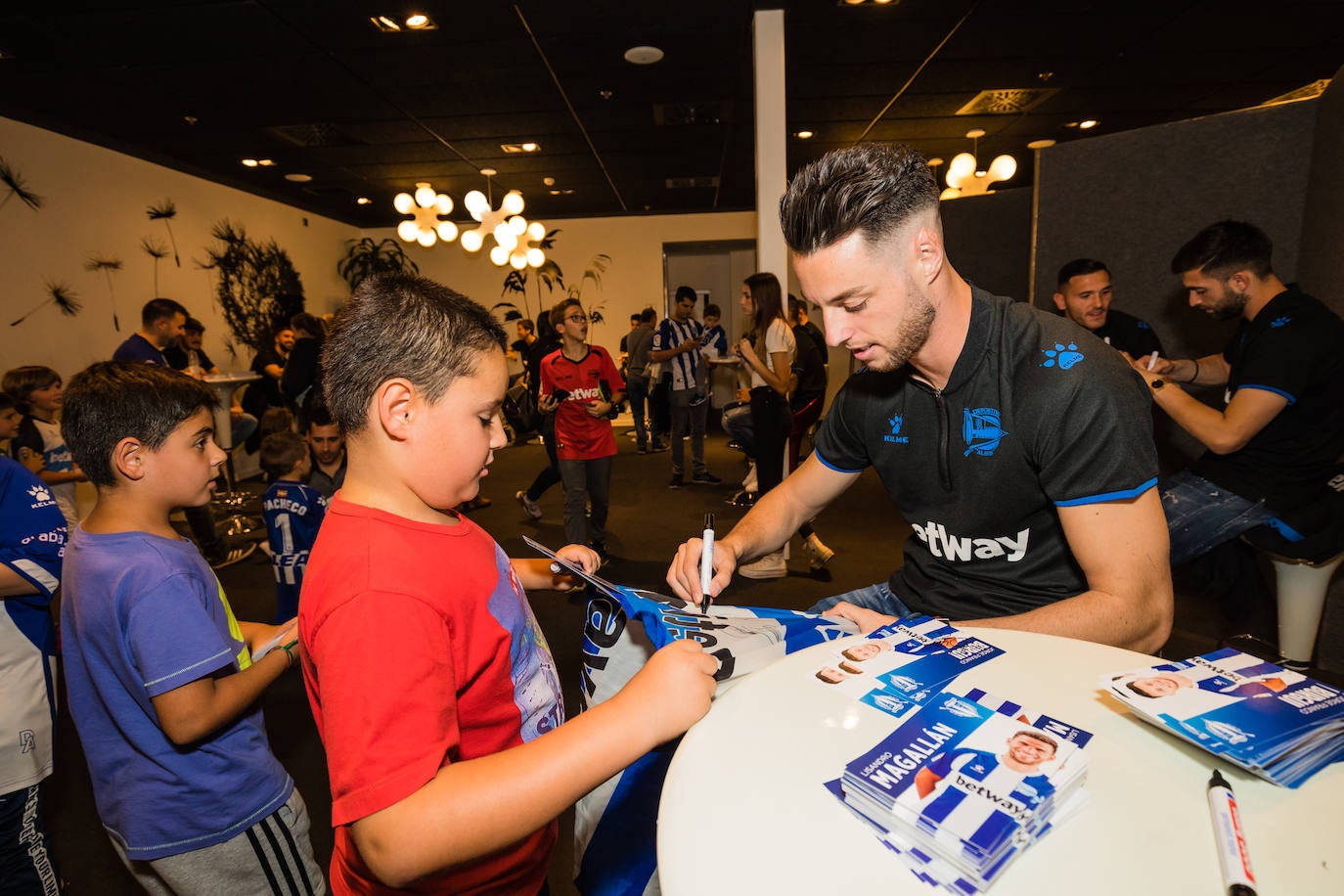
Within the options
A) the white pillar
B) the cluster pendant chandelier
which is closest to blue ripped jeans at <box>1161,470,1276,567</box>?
the white pillar

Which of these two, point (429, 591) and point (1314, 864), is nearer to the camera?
point (1314, 864)

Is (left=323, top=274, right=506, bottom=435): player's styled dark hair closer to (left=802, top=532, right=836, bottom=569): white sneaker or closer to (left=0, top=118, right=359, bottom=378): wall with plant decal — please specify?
(left=802, top=532, right=836, bottom=569): white sneaker

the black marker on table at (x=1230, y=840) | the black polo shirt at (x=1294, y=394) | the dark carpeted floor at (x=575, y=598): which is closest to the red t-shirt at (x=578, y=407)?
the dark carpeted floor at (x=575, y=598)

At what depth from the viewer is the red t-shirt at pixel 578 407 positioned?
4.18 m

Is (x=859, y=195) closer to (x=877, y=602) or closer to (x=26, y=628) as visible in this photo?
(x=877, y=602)

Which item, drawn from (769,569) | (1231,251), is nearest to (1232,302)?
(1231,251)

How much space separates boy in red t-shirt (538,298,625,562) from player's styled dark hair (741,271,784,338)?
1.02m

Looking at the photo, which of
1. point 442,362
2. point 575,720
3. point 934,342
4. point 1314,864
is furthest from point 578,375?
point 1314,864

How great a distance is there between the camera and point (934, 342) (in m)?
1.42

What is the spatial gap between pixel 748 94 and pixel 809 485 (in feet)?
16.7

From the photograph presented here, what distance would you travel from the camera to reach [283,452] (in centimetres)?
277

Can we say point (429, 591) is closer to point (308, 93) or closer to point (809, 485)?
point (809, 485)

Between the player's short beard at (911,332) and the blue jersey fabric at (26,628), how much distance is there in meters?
1.92

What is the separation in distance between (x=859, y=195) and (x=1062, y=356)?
1.75 ft
